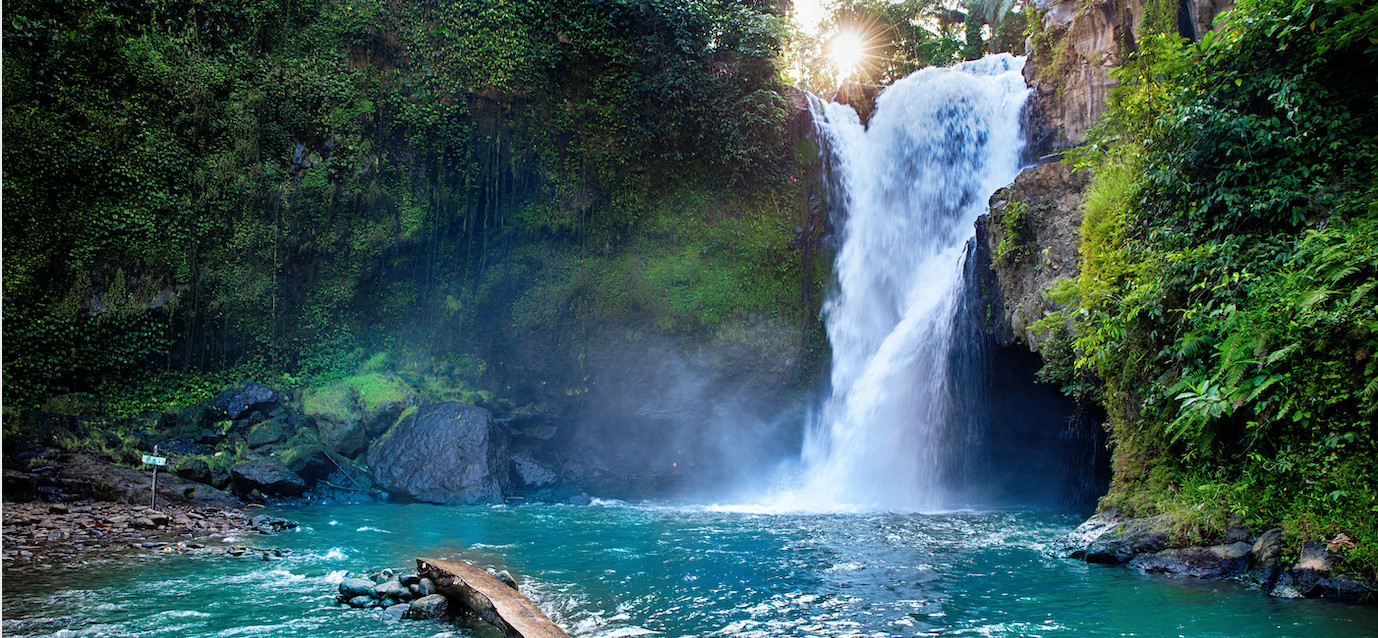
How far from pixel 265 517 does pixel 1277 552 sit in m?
12.4

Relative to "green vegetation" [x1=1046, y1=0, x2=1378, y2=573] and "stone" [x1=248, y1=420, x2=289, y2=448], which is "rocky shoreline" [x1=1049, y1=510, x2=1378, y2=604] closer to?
"green vegetation" [x1=1046, y1=0, x2=1378, y2=573]

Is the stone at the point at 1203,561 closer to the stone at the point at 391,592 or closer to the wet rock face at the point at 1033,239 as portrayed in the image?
the wet rock face at the point at 1033,239

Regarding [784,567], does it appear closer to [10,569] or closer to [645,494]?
[10,569]

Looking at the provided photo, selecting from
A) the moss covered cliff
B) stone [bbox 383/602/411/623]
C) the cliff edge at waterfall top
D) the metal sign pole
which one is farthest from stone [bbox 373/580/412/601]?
the moss covered cliff

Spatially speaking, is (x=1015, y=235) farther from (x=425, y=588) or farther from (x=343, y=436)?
(x=343, y=436)

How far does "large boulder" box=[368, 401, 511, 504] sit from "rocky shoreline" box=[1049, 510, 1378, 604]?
10.9m

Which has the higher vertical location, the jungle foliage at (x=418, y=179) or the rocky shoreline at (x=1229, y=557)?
the jungle foliage at (x=418, y=179)

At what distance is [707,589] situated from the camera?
6.88m

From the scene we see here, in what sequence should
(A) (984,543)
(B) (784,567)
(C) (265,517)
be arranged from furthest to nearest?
(C) (265,517) < (A) (984,543) < (B) (784,567)

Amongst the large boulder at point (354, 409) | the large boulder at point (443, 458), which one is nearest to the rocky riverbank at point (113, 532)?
the large boulder at point (443, 458)

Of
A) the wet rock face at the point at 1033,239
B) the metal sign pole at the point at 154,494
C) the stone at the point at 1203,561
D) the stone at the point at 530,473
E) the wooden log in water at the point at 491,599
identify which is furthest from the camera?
the stone at the point at 530,473

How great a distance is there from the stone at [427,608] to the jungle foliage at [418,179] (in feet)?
37.7

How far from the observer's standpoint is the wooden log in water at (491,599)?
4938 millimetres

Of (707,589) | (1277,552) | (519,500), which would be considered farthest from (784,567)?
(519,500)
